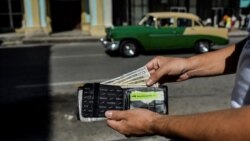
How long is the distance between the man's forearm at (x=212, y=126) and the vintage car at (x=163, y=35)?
12453 mm

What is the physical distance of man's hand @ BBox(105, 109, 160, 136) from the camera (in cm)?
163

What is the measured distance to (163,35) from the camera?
14.2 meters

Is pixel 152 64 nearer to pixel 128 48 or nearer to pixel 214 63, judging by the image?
pixel 214 63

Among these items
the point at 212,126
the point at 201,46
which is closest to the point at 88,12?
the point at 201,46

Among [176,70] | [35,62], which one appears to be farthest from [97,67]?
[176,70]

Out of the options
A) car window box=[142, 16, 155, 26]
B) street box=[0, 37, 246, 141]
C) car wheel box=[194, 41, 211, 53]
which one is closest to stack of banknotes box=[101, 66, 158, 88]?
street box=[0, 37, 246, 141]

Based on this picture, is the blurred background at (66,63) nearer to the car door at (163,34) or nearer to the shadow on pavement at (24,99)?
the shadow on pavement at (24,99)

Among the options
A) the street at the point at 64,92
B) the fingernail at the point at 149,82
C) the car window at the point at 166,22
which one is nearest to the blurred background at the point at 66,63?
the street at the point at 64,92

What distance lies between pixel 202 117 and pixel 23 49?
16.6 meters

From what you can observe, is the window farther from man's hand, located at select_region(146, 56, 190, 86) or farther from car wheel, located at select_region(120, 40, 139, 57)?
man's hand, located at select_region(146, 56, 190, 86)

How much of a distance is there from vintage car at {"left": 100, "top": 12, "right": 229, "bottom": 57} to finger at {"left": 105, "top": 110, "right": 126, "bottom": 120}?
12070 mm

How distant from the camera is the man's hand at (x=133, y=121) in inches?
64.0

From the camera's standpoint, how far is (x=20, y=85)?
9320 millimetres

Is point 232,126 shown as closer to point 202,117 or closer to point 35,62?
point 202,117
